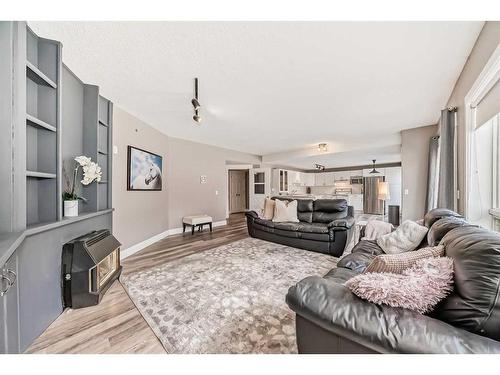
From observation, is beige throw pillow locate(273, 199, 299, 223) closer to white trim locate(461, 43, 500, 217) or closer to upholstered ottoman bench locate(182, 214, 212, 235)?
upholstered ottoman bench locate(182, 214, 212, 235)

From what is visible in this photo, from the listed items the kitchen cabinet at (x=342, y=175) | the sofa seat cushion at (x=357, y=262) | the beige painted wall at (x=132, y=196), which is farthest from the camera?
the kitchen cabinet at (x=342, y=175)

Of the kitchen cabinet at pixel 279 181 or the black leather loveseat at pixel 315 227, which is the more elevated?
the kitchen cabinet at pixel 279 181

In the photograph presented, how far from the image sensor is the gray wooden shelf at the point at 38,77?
55.5 inches

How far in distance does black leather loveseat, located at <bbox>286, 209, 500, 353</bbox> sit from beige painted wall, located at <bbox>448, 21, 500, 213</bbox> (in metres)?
1.44

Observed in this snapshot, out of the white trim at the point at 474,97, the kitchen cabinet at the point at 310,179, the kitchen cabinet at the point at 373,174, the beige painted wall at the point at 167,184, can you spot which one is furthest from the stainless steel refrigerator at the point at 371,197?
the white trim at the point at 474,97

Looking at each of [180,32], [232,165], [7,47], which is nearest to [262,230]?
[232,165]

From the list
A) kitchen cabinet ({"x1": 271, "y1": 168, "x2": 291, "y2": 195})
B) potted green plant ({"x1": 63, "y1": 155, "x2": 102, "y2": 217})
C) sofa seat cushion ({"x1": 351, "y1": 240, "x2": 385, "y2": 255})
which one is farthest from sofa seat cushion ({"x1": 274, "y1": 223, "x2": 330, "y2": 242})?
kitchen cabinet ({"x1": 271, "y1": 168, "x2": 291, "y2": 195})

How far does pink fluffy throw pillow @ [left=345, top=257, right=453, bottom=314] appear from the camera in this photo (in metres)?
0.82

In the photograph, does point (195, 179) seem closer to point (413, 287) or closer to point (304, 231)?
point (304, 231)

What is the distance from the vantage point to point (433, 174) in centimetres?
343

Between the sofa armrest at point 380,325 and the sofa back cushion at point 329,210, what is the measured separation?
124 inches

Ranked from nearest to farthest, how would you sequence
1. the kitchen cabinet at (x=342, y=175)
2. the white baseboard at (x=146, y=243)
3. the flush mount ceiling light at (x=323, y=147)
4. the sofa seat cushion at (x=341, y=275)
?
the sofa seat cushion at (x=341, y=275)
the white baseboard at (x=146, y=243)
the flush mount ceiling light at (x=323, y=147)
the kitchen cabinet at (x=342, y=175)

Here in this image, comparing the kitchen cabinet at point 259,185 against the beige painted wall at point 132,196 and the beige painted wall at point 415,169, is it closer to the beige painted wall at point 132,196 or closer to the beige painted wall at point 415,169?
the beige painted wall at point 132,196

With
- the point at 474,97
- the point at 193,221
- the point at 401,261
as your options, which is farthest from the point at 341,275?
the point at 193,221
